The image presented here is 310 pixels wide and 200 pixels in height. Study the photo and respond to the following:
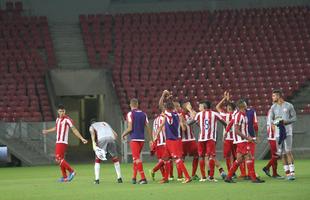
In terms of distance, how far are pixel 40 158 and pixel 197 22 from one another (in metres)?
11.8

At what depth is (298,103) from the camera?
36406 mm

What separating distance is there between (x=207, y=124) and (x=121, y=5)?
22858 mm

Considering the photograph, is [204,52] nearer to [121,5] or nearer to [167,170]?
[121,5]

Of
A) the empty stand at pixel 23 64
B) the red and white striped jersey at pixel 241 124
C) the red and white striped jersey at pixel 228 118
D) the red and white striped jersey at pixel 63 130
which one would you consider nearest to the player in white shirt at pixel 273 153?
the red and white striped jersey at pixel 228 118

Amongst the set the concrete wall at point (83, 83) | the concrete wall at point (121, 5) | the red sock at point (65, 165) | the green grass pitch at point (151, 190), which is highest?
the concrete wall at point (121, 5)

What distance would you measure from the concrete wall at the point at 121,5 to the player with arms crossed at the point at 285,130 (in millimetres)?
22268

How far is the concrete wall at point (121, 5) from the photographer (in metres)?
41.6

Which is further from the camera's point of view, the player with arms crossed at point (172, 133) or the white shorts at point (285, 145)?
the white shorts at point (285, 145)

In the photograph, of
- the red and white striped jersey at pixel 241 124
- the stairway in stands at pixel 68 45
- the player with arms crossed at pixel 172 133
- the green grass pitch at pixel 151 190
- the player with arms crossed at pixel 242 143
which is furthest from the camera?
the stairway in stands at pixel 68 45

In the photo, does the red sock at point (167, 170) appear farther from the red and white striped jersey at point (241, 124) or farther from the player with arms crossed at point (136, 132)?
the red and white striped jersey at point (241, 124)

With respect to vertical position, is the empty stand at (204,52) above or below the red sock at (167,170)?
above

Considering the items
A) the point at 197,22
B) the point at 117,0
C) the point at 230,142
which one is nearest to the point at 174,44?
the point at 197,22

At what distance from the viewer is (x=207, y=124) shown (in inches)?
810

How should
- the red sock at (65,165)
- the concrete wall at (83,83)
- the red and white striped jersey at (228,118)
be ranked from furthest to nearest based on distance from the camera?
the concrete wall at (83,83), the red sock at (65,165), the red and white striped jersey at (228,118)
